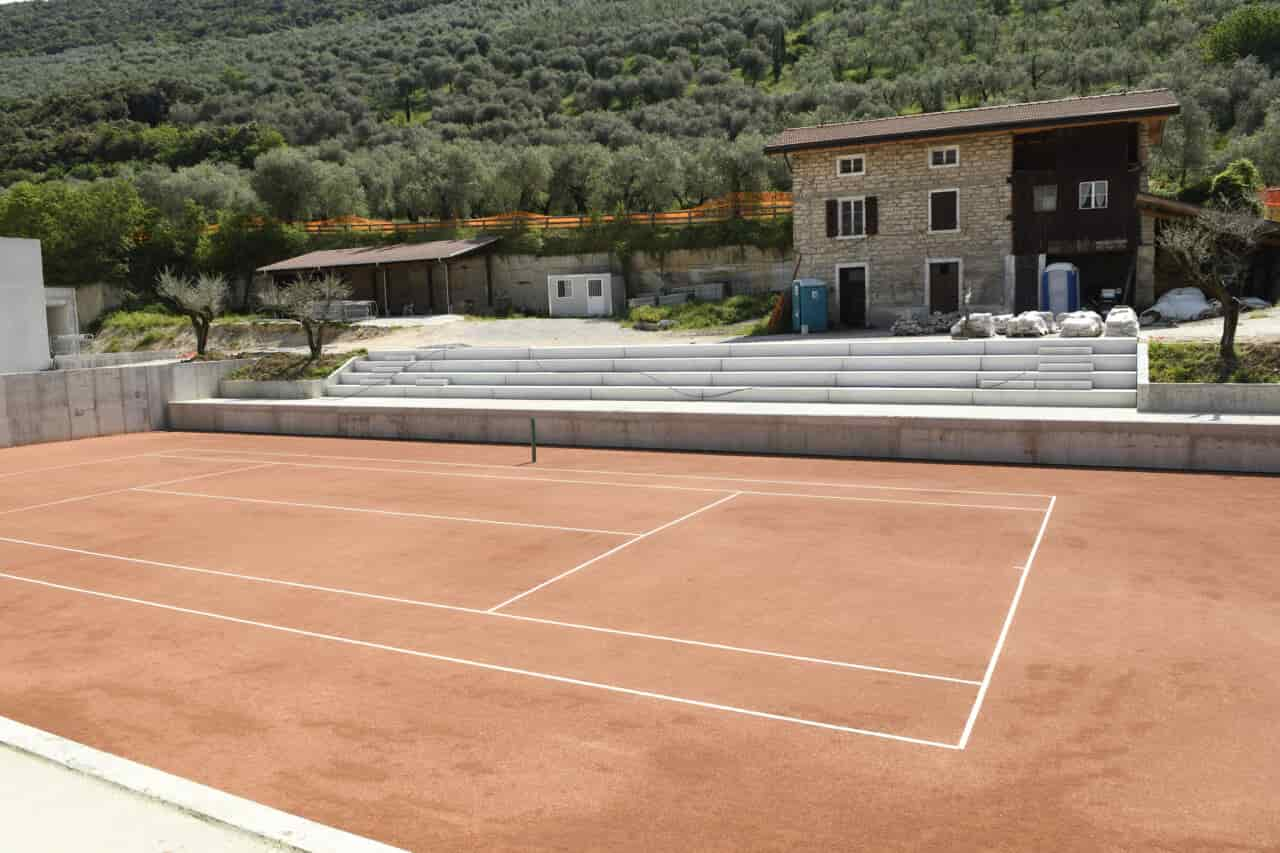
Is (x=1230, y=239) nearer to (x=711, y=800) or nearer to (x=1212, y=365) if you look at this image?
(x=1212, y=365)

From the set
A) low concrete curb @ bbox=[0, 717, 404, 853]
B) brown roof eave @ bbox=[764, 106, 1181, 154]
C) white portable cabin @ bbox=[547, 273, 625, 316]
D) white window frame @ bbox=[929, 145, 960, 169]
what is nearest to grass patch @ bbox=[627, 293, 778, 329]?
white portable cabin @ bbox=[547, 273, 625, 316]

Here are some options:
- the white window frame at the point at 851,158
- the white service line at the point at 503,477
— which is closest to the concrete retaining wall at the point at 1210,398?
the white service line at the point at 503,477

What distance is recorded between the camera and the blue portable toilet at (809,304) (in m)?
35.4

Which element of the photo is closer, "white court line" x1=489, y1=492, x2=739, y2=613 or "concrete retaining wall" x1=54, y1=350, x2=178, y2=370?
"white court line" x1=489, y1=492, x2=739, y2=613

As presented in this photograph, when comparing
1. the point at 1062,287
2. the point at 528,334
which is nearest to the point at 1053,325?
the point at 1062,287

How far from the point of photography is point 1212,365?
20719 mm

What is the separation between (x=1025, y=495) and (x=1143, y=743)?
9.63 meters

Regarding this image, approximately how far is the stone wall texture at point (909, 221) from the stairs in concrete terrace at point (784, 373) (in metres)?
10.4

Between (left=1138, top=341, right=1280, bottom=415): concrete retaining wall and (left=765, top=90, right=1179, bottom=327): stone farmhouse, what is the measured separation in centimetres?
1446

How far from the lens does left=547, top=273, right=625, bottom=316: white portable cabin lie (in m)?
45.7

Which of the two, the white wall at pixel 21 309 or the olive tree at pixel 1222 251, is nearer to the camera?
the olive tree at pixel 1222 251

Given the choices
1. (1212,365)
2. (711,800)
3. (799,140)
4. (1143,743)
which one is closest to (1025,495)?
(1212,365)

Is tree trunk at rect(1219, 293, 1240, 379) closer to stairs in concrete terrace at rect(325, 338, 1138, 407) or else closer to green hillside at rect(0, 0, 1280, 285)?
stairs in concrete terrace at rect(325, 338, 1138, 407)

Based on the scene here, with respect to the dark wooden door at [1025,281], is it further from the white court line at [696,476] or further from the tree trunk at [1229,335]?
the white court line at [696,476]
